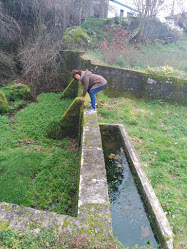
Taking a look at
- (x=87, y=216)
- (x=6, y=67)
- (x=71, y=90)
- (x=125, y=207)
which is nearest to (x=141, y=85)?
(x=71, y=90)

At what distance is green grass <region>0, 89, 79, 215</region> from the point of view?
3539 millimetres

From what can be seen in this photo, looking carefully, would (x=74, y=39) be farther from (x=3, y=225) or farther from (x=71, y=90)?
(x=3, y=225)

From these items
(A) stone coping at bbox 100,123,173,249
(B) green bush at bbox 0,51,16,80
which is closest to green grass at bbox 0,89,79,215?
(A) stone coping at bbox 100,123,173,249

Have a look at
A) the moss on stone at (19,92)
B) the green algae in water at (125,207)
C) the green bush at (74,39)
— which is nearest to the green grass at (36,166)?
the green algae in water at (125,207)

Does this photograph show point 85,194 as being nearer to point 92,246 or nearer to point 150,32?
point 92,246

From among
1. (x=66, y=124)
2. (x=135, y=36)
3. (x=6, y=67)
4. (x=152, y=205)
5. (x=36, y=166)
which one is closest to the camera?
(x=152, y=205)

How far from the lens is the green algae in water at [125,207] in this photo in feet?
8.70

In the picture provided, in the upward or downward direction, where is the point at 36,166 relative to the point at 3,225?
downward

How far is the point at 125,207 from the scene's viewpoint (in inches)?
125

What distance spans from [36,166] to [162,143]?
378 centimetres

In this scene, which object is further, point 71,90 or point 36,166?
point 71,90

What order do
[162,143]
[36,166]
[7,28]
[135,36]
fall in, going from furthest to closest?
[135,36] → [7,28] → [162,143] → [36,166]

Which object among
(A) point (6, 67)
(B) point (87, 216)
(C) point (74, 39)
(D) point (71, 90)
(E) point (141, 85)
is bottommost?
(D) point (71, 90)

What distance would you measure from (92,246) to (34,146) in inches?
160
